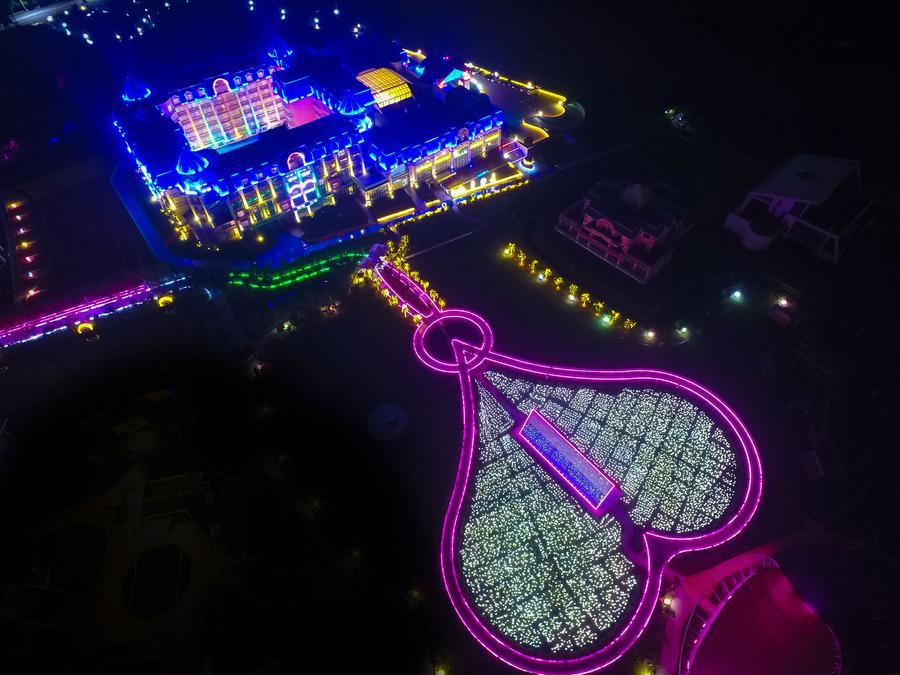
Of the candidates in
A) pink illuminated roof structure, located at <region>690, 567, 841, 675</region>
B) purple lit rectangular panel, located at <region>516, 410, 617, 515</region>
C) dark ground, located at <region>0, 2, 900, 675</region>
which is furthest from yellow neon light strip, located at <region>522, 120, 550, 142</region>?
pink illuminated roof structure, located at <region>690, 567, 841, 675</region>

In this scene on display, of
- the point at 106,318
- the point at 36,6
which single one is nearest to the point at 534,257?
the point at 106,318

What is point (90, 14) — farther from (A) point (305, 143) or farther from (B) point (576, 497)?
(B) point (576, 497)

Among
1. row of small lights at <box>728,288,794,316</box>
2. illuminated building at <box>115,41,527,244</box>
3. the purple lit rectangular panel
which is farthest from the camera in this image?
illuminated building at <box>115,41,527,244</box>

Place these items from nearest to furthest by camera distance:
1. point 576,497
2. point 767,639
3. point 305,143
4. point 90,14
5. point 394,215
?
point 767,639, point 576,497, point 305,143, point 394,215, point 90,14

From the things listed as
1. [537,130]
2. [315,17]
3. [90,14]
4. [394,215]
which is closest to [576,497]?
[394,215]

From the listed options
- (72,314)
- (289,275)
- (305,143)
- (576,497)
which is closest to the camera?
(576,497)

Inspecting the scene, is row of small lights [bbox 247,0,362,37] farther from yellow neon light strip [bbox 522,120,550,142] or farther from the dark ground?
yellow neon light strip [bbox 522,120,550,142]
